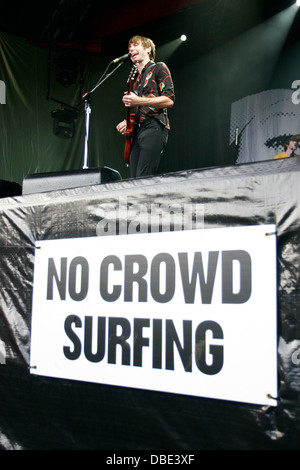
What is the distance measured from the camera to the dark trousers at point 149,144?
1.91 m

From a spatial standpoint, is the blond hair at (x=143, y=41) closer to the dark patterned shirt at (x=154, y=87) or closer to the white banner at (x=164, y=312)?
the dark patterned shirt at (x=154, y=87)

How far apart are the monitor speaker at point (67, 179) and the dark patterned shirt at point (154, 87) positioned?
0.61 m

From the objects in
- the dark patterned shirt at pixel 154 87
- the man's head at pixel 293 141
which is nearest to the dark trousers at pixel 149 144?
the dark patterned shirt at pixel 154 87

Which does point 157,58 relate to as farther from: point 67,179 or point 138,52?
point 67,179

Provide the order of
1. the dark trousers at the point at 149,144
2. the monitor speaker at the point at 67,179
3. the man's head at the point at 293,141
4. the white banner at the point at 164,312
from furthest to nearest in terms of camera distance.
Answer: the man's head at the point at 293,141 < the dark trousers at the point at 149,144 < the monitor speaker at the point at 67,179 < the white banner at the point at 164,312

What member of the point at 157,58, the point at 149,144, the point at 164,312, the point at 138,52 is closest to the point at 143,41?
the point at 138,52

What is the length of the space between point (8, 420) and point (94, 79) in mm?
5506

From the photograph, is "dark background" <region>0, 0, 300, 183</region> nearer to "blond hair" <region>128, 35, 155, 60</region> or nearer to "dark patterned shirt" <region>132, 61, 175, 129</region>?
"blond hair" <region>128, 35, 155, 60</region>

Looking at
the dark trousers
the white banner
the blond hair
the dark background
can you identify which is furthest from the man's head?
the white banner

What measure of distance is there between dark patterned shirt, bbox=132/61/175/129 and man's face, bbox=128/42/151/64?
0.05 meters

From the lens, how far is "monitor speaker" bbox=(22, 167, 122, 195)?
54.1 inches

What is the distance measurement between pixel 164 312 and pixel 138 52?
1.53 metres

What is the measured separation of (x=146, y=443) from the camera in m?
1.00
